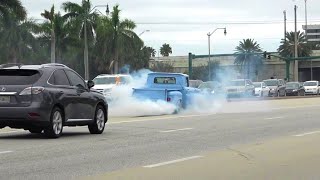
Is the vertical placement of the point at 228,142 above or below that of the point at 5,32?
below

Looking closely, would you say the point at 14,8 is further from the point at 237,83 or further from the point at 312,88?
the point at 312,88

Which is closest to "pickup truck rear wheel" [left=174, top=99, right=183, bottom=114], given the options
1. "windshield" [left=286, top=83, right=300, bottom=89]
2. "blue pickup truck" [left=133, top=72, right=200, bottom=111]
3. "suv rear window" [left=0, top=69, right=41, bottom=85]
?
"blue pickup truck" [left=133, top=72, right=200, bottom=111]

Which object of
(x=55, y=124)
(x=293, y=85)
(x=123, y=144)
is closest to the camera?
(x=123, y=144)

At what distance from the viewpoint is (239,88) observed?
4269 cm

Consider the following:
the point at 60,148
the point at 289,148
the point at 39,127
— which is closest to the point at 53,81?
the point at 39,127

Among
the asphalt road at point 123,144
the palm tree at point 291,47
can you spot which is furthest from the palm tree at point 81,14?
the palm tree at point 291,47

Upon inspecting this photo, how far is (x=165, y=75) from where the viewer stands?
25688mm

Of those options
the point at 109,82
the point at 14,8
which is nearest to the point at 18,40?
the point at 14,8

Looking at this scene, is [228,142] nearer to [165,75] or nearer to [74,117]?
[74,117]

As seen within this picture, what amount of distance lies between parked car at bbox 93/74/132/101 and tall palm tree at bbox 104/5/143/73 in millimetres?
35279

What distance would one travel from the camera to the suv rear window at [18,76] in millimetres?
14000

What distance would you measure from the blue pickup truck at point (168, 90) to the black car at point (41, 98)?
9.47 meters

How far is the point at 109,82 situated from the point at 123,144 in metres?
17.1

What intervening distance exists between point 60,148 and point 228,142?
13.7 ft
